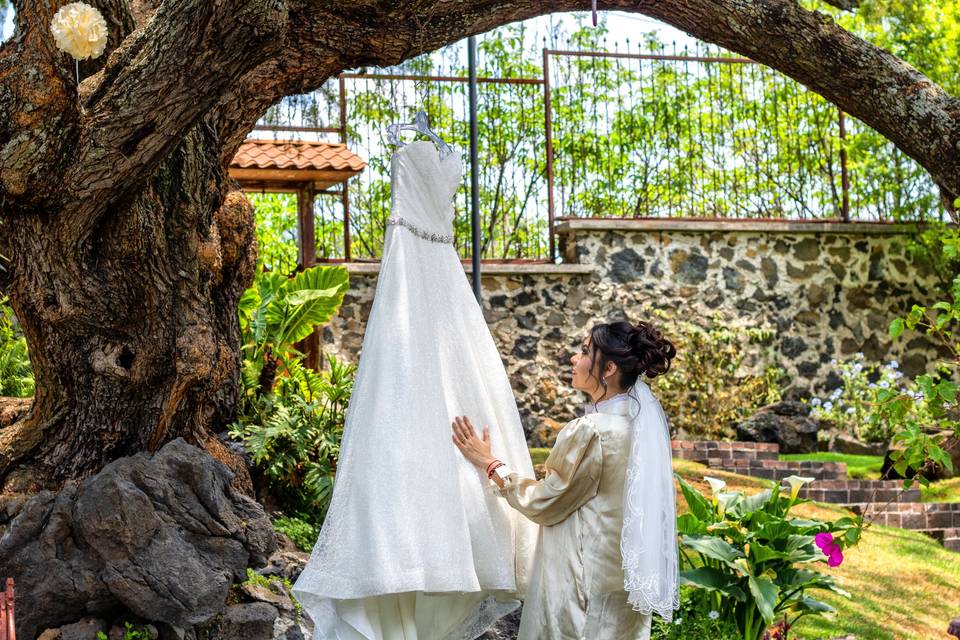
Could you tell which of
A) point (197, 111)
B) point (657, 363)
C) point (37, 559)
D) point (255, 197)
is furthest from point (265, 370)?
point (255, 197)

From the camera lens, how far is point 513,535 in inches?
146

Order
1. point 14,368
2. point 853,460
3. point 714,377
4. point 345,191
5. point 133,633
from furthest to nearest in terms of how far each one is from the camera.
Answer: point 714,377
point 853,460
point 345,191
point 14,368
point 133,633

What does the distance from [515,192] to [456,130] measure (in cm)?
80

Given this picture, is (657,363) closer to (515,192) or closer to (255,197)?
(515,192)

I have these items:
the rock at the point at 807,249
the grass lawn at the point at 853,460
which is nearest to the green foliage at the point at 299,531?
the grass lawn at the point at 853,460

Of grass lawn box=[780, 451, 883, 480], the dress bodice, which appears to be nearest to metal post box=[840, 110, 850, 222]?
grass lawn box=[780, 451, 883, 480]

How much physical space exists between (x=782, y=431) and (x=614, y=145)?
3.11 meters

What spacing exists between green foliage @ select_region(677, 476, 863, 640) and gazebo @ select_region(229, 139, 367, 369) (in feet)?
12.9

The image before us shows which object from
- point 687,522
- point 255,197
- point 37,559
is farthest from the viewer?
point 255,197

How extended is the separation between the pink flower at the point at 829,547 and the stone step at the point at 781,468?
4.04 metres

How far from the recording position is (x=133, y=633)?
3.90 meters

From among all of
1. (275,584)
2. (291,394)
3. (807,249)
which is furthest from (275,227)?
(275,584)

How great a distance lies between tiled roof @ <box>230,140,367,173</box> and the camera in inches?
320

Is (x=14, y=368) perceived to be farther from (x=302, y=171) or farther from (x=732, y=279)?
(x=732, y=279)
